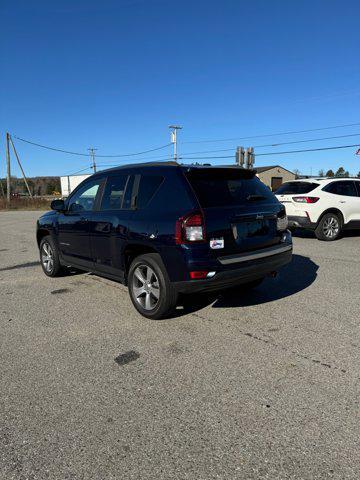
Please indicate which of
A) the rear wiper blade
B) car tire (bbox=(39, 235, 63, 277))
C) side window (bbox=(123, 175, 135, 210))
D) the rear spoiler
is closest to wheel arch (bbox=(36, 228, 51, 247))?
car tire (bbox=(39, 235, 63, 277))

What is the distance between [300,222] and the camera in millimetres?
9695

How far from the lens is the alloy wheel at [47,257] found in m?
6.57

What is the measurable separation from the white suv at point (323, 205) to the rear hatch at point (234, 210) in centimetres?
523

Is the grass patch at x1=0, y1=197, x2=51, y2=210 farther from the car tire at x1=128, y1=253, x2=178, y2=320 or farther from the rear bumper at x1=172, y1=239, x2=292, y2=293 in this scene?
the rear bumper at x1=172, y1=239, x2=292, y2=293

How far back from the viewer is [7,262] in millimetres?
8188

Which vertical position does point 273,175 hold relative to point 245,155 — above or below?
above

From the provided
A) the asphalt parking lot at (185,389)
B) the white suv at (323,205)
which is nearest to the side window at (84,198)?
the asphalt parking lot at (185,389)

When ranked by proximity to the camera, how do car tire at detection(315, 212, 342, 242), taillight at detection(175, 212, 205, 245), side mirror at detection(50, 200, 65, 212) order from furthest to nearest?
car tire at detection(315, 212, 342, 242), side mirror at detection(50, 200, 65, 212), taillight at detection(175, 212, 205, 245)

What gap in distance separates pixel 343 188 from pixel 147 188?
7385 mm

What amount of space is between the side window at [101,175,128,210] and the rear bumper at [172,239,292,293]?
1.53 metres

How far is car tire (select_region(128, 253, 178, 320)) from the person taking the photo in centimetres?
400

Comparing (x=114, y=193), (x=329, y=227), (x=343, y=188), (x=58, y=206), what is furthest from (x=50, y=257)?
(x=343, y=188)

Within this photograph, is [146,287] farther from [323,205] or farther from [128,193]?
[323,205]

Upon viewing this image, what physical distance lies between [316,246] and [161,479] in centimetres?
779
